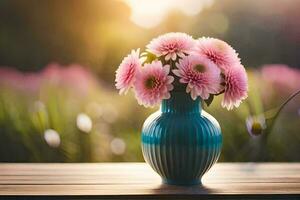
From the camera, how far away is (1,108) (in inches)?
67.4

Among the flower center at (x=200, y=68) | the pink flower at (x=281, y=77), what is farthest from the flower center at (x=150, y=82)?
the pink flower at (x=281, y=77)

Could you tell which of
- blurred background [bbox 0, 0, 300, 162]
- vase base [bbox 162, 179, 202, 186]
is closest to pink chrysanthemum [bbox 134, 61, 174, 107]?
vase base [bbox 162, 179, 202, 186]

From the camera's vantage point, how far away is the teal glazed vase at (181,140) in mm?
1259

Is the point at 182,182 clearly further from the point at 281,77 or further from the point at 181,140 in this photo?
the point at 281,77

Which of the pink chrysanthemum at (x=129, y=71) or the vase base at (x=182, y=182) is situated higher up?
the pink chrysanthemum at (x=129, y=71)

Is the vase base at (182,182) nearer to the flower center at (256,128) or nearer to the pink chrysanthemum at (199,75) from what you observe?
the pink chrysanthemum at (199,75)

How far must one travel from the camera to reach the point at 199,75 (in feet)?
4.06

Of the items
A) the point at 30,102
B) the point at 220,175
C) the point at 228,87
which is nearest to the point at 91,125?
the point at 30,102

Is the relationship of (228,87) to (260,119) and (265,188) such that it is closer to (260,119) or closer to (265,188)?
(265,188)

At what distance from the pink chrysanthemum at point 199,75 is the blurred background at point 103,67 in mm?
505

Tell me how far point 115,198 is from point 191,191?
0.19 m

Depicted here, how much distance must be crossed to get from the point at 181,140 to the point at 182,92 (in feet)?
0.41

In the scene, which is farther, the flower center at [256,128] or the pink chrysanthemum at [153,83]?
the flower center at [256,128]

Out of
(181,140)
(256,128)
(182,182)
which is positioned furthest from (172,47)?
(256,128)
